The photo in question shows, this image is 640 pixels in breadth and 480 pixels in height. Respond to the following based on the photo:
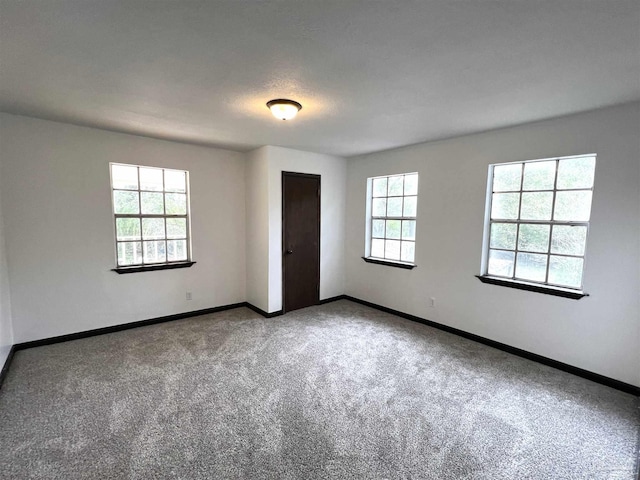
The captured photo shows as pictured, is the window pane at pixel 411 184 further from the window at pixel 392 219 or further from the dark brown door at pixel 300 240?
the dark brown door at pixel 300 240

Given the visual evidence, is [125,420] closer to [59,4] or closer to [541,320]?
[59,4]

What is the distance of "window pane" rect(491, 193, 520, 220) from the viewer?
10.9ft

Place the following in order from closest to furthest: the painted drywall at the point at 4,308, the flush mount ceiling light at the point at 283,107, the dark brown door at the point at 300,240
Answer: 1. the flush mount ceiling light at the point at 283,107
2. the painted drywall at the point at 4,308
3. the dark brown door at the point at 300,240

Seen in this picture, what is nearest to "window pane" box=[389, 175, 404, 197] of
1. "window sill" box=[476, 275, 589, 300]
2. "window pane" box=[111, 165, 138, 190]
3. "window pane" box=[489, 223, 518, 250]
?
"window pane" box=[489, 223, 518, 250]

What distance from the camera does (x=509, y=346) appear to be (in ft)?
10.8

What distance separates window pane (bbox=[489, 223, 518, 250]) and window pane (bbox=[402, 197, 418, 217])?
1.07 m

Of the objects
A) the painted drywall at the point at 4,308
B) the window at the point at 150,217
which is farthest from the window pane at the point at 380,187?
the painted drywall at the point at 4,308

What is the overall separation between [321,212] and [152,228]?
2443mm

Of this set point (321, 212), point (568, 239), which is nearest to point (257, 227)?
point (321, 212)

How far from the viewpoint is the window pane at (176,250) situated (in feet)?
13.7

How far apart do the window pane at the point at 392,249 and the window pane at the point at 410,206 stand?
45cm

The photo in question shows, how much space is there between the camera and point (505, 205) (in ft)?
11.2

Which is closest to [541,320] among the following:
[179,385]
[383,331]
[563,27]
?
[383,331]

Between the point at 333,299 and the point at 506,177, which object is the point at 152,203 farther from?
the point at 506,177
